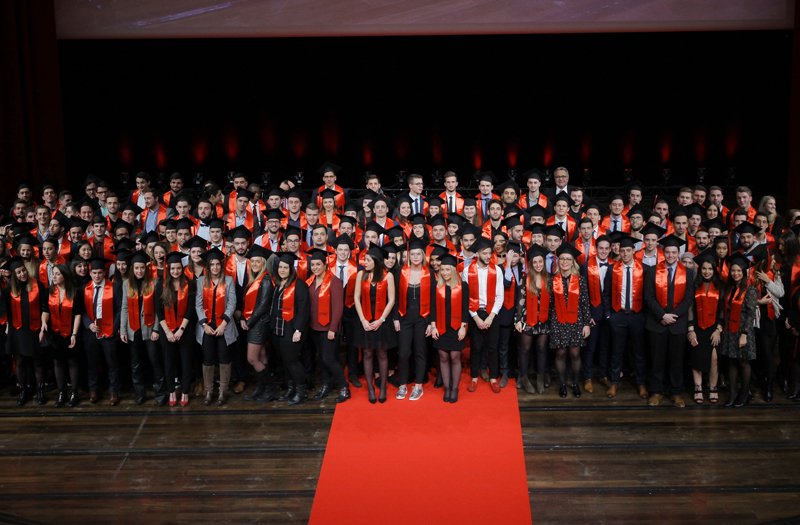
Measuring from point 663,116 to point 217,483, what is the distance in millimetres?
10977

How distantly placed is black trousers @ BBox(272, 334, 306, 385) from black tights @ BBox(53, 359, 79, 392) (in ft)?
6.15

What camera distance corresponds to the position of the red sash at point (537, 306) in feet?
16.6

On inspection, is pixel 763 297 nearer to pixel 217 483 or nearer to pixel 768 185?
pixel 217 483

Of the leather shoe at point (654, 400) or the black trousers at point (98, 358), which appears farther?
the black trousers at point (98, 358)

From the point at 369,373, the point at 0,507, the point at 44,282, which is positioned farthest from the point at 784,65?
the point at 0,507

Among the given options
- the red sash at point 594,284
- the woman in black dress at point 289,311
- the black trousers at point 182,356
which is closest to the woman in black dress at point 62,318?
the black trousers at point 182,356

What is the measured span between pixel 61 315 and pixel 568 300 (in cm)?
439

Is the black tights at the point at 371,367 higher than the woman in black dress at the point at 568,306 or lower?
lower

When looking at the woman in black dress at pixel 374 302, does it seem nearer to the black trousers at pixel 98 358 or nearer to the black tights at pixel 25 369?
the black trousers at pixel 98 358

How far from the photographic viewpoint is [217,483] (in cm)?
415

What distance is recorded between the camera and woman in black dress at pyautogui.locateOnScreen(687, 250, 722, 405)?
4.88m

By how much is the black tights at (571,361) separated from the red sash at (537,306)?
0.34 m

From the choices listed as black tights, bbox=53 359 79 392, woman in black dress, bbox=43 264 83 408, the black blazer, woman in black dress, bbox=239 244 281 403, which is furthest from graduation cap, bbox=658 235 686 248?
black tights, bbox=53 359 79 392

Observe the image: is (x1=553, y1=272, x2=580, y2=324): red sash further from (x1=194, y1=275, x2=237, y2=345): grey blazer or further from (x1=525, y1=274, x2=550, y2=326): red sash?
(x1=194, y1=275, x2=237, y2=345): grey blazer
